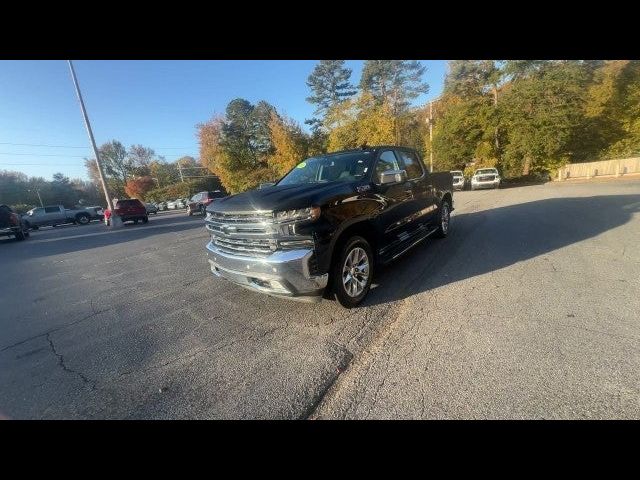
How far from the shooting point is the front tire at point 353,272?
312cm

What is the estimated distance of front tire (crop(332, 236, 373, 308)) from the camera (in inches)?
123

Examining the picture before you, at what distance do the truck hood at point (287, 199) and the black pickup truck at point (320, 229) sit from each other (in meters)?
0.01

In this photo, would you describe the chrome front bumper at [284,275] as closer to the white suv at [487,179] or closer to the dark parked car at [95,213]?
the white suv at [487,179]

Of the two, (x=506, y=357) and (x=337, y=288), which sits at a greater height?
(x=337, y=288)

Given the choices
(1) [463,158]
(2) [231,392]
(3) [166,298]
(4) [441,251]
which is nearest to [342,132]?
(1) [463,158]

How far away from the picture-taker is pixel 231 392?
2.16 m

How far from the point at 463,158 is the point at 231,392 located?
3173 cm

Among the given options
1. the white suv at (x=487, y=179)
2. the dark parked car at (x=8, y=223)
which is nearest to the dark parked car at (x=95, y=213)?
the dark parked car at (x=8, y=223)

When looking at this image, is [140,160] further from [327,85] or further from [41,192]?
[327,85]

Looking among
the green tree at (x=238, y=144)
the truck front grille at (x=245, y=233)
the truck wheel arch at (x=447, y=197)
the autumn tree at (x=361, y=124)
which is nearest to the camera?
the truck front grille at (x=245, y=233)
